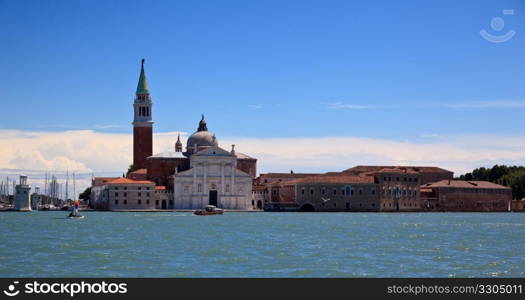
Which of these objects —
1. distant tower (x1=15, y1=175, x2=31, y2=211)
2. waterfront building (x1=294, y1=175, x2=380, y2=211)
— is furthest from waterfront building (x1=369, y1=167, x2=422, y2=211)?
distant tower (x1=15, y1=175, x2=31, y2=211)

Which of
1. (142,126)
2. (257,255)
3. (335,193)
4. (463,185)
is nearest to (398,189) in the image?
(335,193)

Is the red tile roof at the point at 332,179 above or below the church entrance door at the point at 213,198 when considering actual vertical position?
above

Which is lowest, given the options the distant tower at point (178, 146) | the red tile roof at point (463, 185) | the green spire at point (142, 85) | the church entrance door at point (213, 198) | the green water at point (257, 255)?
the green water at point (257, 255)

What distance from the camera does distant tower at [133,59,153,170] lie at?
10519cm

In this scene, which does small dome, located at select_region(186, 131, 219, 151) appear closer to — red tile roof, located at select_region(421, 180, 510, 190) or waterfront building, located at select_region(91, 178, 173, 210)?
waterfront building, located at select_region(91, 178, 173, 210)

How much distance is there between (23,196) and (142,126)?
14.8 metres

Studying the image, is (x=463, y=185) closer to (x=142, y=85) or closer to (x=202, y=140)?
(x=202, y=140)

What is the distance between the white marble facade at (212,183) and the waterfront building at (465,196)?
23.0m

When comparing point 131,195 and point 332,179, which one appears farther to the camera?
point 332,179

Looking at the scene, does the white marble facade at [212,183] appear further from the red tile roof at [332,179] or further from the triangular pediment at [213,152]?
the red tile roof at [332,179]

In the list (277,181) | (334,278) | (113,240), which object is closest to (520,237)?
(113,240)

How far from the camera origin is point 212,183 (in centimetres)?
9856

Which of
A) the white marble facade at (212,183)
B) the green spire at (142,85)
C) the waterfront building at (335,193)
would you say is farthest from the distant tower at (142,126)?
the waterfront building at (335,193)

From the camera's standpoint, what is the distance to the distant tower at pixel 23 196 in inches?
4099
